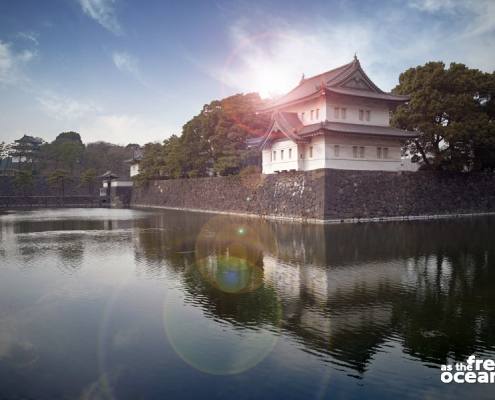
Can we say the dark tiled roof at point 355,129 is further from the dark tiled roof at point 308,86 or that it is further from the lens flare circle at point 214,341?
the lens flare circle at point 214,341

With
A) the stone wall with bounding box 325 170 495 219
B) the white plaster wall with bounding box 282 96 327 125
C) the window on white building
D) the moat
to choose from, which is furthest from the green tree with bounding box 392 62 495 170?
the moat

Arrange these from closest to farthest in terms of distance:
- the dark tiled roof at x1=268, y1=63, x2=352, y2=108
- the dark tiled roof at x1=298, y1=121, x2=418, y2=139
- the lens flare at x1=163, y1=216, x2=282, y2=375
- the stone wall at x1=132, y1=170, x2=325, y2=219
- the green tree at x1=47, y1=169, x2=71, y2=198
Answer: the lens flare at x1=163, y1=216, x2=282, y2=375 → the dark tiled roof at x1=298, y1=121, x2=418, y2=139 → the stone wall at x1=132, y1=170, x2=325, y2=219 → the dark tiled roof at x1=268, y1=63, x2=352, y2=108 → the green tree at x1=47, y1=169, x2=71, y2=198

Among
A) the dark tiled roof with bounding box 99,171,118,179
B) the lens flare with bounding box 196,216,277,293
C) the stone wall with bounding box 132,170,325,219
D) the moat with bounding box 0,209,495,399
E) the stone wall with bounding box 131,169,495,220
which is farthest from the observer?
the dark tiled roof with bounding box 99,171,118,179

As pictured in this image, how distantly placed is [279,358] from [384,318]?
266 centimetres

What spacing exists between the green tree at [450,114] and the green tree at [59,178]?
1766 inches

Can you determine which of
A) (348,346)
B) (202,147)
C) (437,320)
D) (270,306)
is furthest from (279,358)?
(202,147)

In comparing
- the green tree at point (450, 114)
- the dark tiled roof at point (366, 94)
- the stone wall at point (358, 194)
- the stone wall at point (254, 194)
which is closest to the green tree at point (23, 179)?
the stone wall at point (254, 194)

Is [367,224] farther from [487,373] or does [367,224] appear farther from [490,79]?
[487,373]

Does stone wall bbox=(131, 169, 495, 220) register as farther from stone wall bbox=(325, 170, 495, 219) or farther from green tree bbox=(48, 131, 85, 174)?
green tree bbox=(48, 131, 85, 174)

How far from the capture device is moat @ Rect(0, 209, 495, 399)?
5535 mm

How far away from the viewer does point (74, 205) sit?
58.2 metres

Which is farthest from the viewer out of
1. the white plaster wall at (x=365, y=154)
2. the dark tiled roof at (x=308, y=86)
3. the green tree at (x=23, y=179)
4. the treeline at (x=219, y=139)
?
the green tree at (x=23, y=179)

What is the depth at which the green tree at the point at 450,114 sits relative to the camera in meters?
28.7

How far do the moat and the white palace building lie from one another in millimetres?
13179
